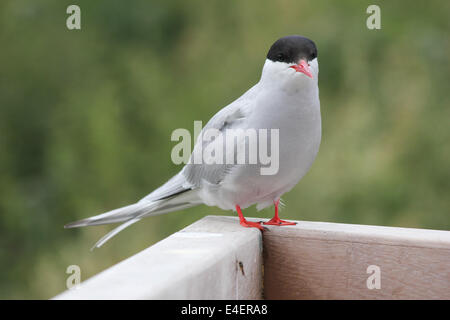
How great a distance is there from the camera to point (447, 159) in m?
3.24

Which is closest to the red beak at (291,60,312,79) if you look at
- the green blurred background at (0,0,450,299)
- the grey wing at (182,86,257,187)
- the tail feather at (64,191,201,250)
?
the grey wing at (182,86,257,187)

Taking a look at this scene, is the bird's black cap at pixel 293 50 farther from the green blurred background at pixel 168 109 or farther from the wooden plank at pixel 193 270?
the green blurred background at pixel 168 109

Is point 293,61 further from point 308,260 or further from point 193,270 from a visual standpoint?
point 193,270

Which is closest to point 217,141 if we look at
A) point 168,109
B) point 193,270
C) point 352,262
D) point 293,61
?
point 293,61

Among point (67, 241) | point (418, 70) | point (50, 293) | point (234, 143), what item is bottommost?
point (50, 293)

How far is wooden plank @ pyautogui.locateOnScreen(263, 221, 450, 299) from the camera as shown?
1486mm

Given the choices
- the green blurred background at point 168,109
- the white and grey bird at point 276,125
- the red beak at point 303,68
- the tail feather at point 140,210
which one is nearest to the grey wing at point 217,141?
the white and grey bird at point 276,125

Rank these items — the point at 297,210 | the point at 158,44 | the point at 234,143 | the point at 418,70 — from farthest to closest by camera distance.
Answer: the point at 158,44 < the point at 418,70 < the point at 297,210 < the point at 234,143

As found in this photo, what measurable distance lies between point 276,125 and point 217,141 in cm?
26
